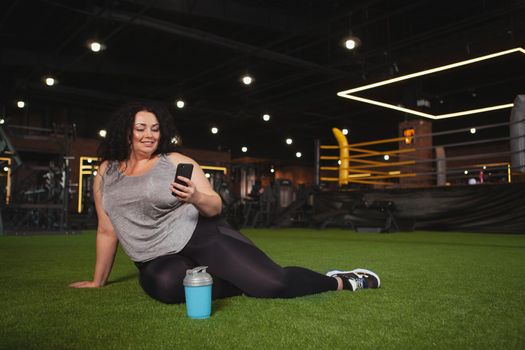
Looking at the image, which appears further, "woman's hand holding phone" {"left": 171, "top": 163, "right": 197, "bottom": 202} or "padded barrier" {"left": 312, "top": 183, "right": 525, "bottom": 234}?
"padded barrier" {"left": 312, "top": 183, "right": 525, "bottom": 234}

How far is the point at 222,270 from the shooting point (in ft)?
6.00

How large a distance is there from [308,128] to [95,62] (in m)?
10.3

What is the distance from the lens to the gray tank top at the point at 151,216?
1.85m

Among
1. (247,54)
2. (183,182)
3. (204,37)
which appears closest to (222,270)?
(183,182)

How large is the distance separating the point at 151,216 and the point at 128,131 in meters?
0.46

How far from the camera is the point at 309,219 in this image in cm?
1120

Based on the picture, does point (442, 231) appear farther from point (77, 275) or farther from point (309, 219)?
point (77, 275)

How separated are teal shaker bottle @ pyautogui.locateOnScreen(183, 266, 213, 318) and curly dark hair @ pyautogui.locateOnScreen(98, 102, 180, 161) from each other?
756 mm

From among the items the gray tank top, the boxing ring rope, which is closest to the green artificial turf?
the gray tank top

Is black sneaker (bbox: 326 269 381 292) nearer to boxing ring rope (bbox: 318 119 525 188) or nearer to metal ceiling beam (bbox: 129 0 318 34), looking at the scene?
boxing ring rope (bbox: 318 119 525 188)

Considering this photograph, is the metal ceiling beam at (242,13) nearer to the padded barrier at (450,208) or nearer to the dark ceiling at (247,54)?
the dark ceiling at (247,54)

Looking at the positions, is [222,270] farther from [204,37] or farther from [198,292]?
[204,37]

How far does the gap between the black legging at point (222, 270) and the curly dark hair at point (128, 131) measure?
441mm

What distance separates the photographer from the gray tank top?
185 cm
